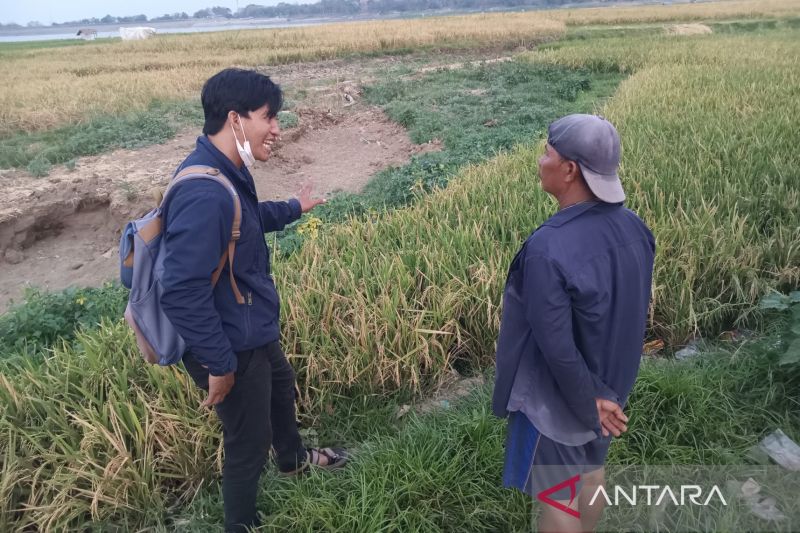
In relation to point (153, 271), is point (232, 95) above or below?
above

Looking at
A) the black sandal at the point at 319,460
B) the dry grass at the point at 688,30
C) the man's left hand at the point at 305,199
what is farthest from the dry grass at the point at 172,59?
the black sandal at the point at 319,460

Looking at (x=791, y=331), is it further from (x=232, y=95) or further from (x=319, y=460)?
(x=232, y=95)

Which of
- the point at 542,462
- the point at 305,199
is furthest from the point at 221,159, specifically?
the point at 542,462

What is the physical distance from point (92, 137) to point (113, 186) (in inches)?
107

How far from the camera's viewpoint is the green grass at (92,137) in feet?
28.9

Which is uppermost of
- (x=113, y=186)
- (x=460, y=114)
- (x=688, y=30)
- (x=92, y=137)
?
(x=688, y=30)

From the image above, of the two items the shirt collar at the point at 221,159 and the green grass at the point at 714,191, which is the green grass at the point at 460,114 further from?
the shirt collar at the point at 221,159

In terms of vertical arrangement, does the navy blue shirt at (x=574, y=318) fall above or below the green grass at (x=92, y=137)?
above

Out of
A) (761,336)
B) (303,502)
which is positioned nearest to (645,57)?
(761,336)

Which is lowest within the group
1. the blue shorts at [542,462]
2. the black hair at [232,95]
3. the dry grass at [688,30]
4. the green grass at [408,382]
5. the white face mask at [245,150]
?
the green grass at [408,382]

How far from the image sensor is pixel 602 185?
139cm

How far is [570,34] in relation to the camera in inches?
974

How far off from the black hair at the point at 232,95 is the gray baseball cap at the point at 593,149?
0.92 metres

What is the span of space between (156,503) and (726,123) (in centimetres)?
615
